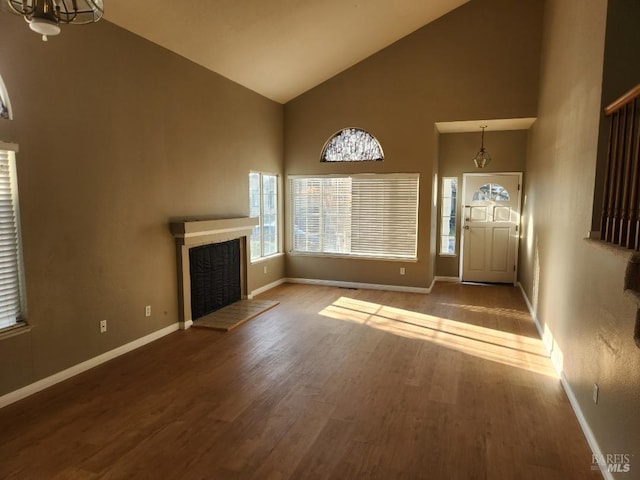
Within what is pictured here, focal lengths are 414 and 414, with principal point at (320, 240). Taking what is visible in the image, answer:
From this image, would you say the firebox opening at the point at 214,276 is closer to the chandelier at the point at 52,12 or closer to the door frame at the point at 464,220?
the chandelier at the point at 52,12

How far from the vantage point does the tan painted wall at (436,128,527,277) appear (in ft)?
22.4

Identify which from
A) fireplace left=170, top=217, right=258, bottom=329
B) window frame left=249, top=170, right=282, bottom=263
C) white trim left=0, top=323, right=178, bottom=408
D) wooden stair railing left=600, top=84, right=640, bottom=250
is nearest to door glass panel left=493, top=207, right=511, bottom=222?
window frame left=249, top=170, right=282, bottom=263

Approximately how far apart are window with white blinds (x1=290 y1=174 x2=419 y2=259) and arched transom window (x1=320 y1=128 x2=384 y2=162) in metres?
0.31

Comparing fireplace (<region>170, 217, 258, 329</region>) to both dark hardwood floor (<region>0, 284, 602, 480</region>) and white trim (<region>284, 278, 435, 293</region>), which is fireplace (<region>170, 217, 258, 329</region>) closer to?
dark hardwood floor (<region>0, 284, 602, 480</region>)

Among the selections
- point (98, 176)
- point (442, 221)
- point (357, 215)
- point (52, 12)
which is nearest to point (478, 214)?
point (442, 221)

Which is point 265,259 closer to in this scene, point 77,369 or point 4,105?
point 77,369

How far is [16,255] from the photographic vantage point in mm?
3055

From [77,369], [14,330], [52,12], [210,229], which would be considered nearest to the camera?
[52,12]

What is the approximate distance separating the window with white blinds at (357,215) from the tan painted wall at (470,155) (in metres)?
1.08

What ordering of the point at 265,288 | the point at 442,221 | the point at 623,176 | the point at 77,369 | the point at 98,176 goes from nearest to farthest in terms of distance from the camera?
the point at 623,176 → the point at 77,369 → the point at 98,176 → the point at 265,288 → the point at 442,221

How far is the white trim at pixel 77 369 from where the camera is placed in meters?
3.03

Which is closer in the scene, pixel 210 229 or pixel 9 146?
pixel 9 146

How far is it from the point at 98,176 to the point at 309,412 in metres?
2.66

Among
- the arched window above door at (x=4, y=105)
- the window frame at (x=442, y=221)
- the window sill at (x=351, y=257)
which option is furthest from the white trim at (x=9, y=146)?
the window frame at (x=442, y=221)
